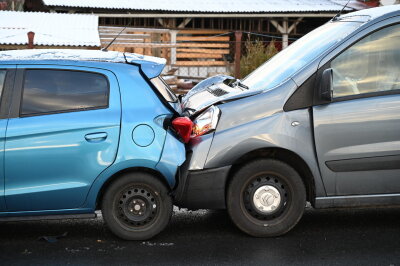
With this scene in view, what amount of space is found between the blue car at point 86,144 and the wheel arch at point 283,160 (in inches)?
18.2

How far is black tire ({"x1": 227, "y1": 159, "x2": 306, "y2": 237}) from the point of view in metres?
5.80

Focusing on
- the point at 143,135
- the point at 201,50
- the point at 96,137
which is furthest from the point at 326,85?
the point at 201,50

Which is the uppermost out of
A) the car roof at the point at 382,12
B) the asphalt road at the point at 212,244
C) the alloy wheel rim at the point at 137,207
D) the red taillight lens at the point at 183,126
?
the car roof at the point at 382,12

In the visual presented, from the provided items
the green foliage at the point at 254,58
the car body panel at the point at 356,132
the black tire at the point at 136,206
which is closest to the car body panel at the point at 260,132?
the car body panel at the point at 356,132

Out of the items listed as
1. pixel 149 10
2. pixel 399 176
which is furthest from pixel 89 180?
pixel 149 10

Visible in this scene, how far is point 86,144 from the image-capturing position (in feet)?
18.4

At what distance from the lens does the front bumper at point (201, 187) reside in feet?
18.9

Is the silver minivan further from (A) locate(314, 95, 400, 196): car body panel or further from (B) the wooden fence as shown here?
(B) the wooden fence

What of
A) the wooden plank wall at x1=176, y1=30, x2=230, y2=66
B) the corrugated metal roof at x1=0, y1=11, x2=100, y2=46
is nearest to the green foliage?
the corrugated metal roof at x1=0, y1=11, x2=100, y2=46

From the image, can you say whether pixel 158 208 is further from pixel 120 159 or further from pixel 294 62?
pixel 294 62

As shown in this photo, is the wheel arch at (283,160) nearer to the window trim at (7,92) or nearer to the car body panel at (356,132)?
the car body panel at (356,132)

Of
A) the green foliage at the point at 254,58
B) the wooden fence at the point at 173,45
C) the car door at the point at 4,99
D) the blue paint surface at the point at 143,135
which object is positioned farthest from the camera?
the wooden fence at the point at 173,45

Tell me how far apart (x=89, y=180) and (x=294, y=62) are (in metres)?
1.98

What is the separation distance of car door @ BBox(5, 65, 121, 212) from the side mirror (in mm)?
1593
